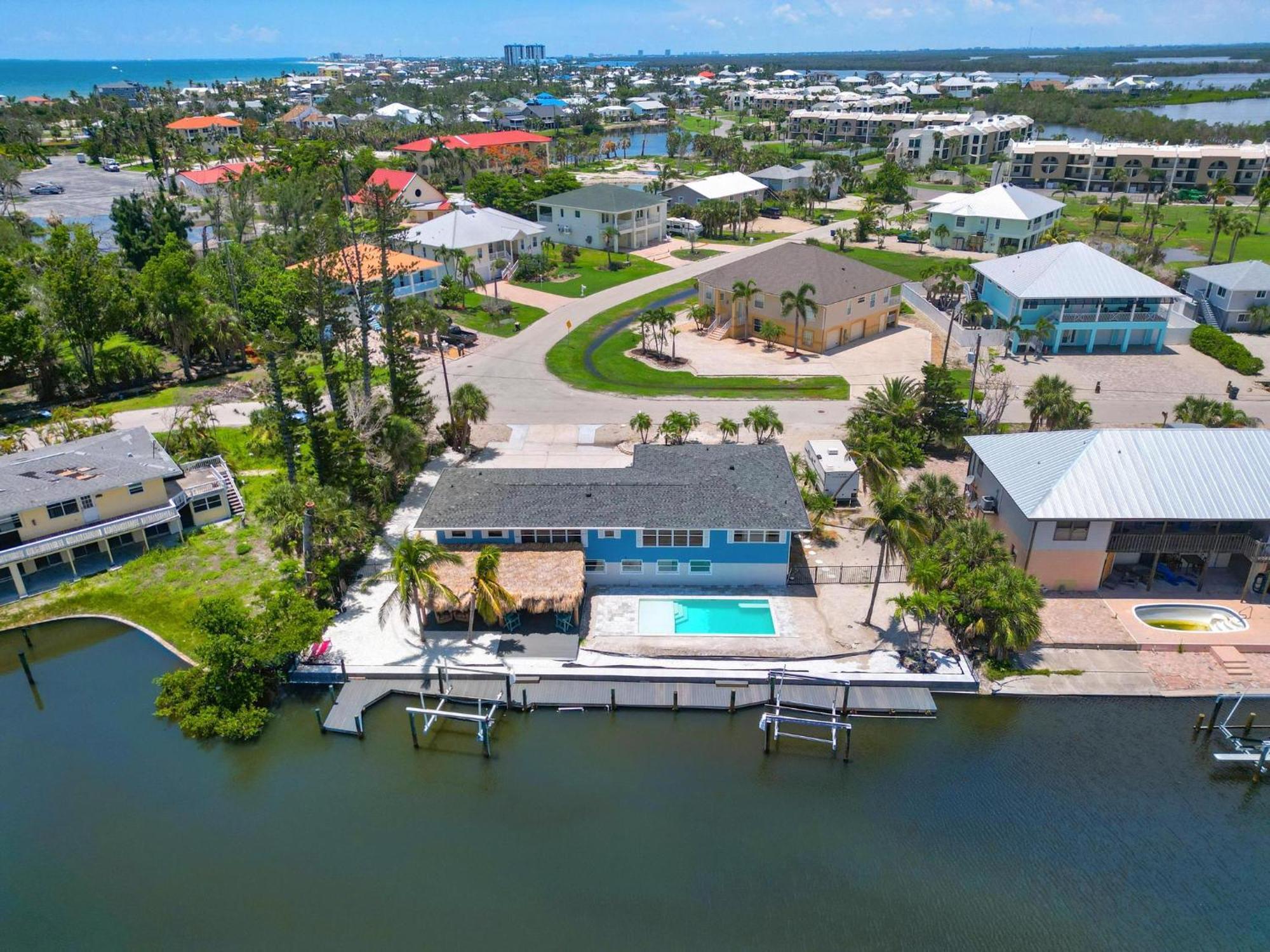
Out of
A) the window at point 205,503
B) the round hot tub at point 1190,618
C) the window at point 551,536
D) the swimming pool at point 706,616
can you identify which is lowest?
the swimming pool at point 706,616

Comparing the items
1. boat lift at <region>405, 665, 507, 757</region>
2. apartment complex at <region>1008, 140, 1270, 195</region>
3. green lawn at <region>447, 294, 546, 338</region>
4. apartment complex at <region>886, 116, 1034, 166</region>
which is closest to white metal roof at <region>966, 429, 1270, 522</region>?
boat lift at <region>405, 665, 507, 757</region>

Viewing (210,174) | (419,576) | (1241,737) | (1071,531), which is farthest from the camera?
(210,174)

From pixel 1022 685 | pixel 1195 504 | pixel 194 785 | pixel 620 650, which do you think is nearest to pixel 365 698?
pixel 194 785

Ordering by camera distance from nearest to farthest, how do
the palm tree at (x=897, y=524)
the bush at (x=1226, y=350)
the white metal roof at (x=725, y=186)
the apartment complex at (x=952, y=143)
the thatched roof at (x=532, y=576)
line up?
the palm tree at (x=897, y=524)
the thatched roof at (x=532, y=576)
the bush at (x=1226, y=350)
the white metal roof at (x=725, y=186)
the apartment complex at (x=952, y=143)

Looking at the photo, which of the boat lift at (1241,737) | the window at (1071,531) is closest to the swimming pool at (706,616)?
the window at (1071,531)

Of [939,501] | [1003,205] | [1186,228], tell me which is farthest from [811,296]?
[1186,228]

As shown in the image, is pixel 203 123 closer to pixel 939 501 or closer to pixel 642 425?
pixel 642 425

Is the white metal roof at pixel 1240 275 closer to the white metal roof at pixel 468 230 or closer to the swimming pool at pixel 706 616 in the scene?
the swimming pool at pixel 706 616

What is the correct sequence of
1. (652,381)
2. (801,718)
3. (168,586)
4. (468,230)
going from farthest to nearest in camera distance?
(468,230)
(652,381)
(168,586)
(801,718)
